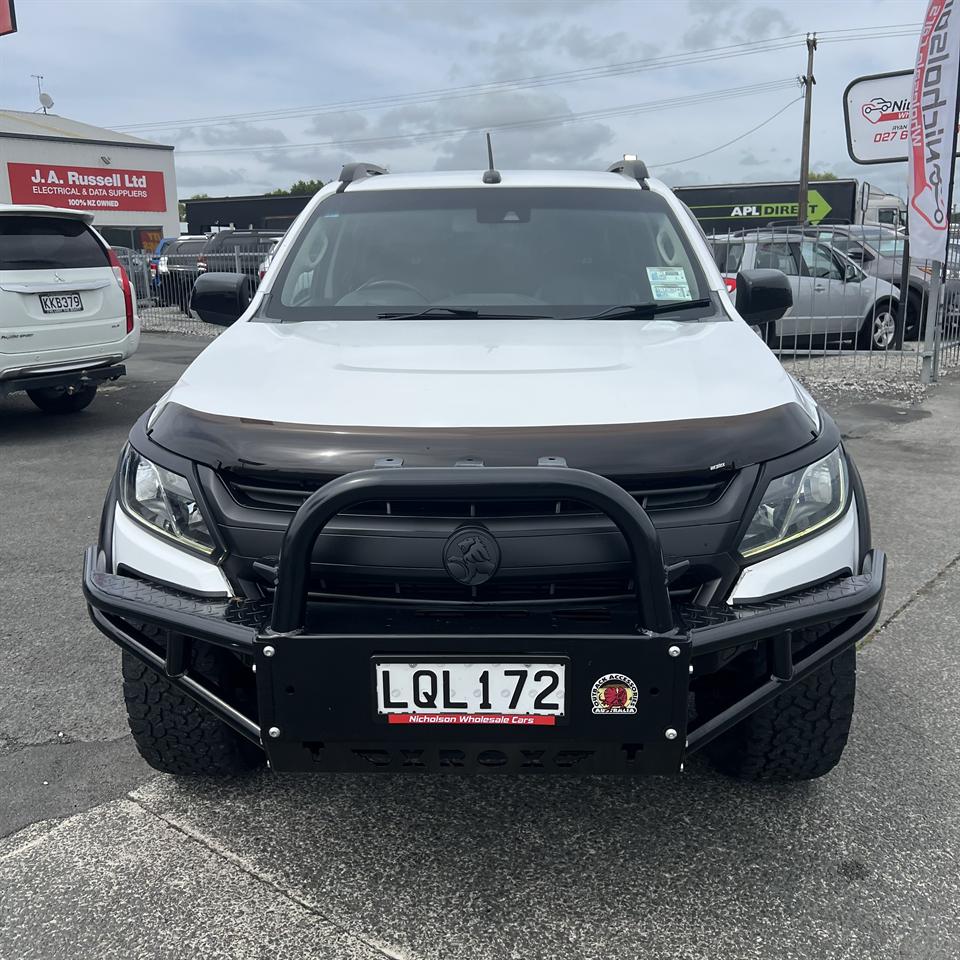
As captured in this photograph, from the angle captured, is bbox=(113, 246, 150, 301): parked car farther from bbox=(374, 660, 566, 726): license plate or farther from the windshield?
bbox=(374, 660, 566, 726): license plate

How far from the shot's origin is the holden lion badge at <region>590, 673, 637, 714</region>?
1879 millimetres

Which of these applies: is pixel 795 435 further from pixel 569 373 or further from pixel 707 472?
pixel 569 373

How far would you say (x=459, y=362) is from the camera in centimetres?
248

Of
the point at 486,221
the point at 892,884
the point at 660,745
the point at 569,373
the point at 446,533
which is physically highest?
the point at 486,221

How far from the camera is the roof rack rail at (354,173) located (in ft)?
12.8

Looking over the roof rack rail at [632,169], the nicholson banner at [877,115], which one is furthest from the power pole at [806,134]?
the roof rack rail at [632,169]

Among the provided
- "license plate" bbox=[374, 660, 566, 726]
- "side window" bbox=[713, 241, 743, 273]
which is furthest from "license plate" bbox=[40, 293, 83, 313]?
"side window" bbox=[713, 241, 743, 273]

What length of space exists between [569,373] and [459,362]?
30 centimetres

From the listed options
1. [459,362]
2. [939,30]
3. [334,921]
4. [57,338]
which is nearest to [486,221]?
[459,362]

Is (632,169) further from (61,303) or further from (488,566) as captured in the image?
(61,303)

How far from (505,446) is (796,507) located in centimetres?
68

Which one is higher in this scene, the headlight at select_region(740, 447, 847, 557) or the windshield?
the windshield

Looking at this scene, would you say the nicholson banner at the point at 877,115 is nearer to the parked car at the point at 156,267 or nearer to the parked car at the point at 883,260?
the parked car at the point at 883,260

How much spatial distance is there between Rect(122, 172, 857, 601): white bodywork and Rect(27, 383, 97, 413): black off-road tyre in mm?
6756
